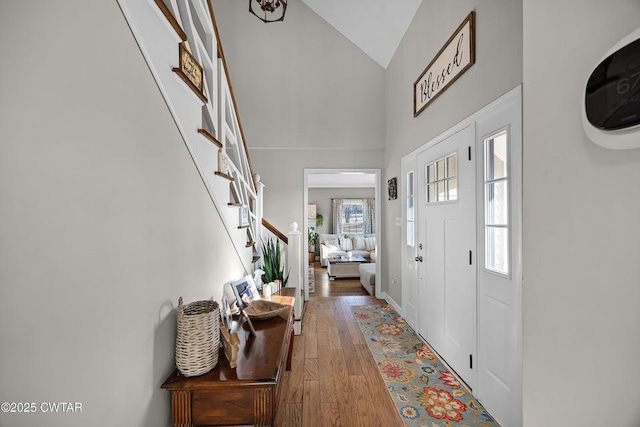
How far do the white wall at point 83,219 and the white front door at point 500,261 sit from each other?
1791mm

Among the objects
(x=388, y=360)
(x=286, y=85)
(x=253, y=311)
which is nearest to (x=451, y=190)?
(x=388, y=360)

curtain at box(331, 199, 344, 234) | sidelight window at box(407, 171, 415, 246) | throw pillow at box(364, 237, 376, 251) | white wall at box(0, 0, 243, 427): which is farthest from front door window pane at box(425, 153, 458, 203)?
curtain at box(331, 199, 344, 234)

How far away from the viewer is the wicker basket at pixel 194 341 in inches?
43.3

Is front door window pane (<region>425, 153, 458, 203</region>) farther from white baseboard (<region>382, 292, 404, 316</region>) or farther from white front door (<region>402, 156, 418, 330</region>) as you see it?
white baseboard (<region>382, 292, 404, 316</region>)

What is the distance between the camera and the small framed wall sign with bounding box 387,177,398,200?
3.83 metres

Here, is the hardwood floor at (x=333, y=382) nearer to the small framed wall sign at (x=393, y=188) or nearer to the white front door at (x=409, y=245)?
the white front door at (x=409, y=245)

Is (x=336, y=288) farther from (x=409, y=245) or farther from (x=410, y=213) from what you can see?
(x=410, y=213)

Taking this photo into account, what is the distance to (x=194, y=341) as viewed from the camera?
1111 mm

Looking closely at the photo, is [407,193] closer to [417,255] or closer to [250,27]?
[417,255]

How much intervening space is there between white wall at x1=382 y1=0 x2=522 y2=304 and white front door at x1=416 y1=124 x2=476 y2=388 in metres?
0.24

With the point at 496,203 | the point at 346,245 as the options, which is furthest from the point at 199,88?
the point at 346,245

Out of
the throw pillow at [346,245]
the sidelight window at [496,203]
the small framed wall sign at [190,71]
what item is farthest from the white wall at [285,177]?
the throw pillow at [346,245]

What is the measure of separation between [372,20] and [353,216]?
6091mm

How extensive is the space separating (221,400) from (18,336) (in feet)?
2.53
